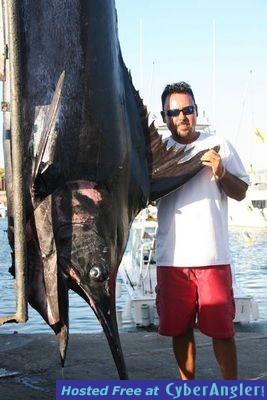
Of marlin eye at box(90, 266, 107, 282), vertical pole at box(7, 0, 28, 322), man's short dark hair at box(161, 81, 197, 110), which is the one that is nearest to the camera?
vertical pole at box(7, 0, 28, 322)

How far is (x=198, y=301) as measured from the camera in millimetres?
2756

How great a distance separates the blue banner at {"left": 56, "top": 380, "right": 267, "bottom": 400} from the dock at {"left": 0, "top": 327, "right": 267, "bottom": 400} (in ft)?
3.82

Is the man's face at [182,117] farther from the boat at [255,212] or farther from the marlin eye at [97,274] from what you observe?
the boat at [255,212]

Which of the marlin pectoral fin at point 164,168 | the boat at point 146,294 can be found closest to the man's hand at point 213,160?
the marlin pectoral fin at point 164,168

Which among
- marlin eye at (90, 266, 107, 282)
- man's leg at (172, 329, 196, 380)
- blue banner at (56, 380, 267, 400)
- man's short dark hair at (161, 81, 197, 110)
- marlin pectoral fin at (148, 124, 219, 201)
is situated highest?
man's short dark hair at (161, 81, 197, 110)

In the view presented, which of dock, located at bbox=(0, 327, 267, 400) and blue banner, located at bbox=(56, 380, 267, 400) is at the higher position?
blue banner, located at bbox=(56, 380, 267, 400)

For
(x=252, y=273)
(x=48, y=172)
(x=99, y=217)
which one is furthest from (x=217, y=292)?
(x=252, y=273)

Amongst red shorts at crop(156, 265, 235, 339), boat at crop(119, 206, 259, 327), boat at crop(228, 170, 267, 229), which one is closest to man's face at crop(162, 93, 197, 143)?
red shorts at crop(156, 265, 235, 339)

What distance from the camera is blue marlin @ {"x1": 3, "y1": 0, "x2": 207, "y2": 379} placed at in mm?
2078

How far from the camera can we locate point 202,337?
15.0ft

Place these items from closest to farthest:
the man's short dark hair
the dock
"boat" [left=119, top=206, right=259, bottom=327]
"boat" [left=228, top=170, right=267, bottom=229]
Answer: the man's short dark hair
the dock
"boat" [left=119, top=206, right=259, bottom=327]
"boat" [left=228, top=170, right=267, bottom=229]

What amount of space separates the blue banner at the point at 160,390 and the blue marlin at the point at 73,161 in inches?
4.3

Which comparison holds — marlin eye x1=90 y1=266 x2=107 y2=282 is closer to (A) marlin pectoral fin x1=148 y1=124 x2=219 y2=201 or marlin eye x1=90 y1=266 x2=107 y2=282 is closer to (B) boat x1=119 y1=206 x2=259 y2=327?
(A) marlin pectoral fin x1=148 y1=124 x2=219 y2=201

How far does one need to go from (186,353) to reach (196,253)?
420 millimetres
